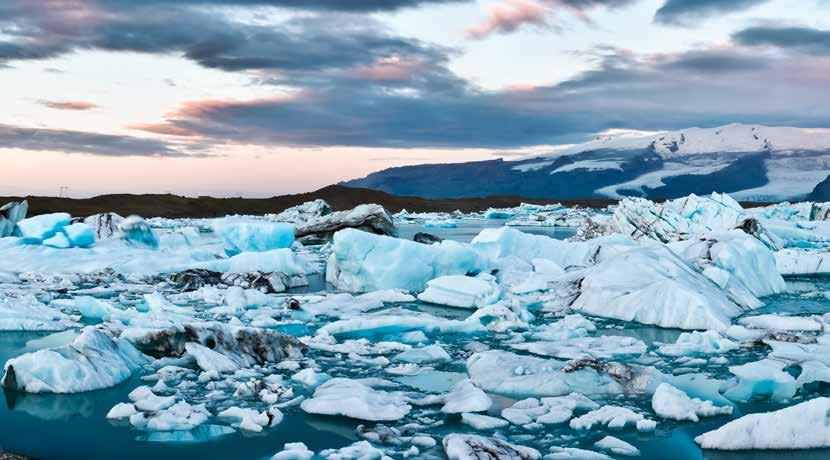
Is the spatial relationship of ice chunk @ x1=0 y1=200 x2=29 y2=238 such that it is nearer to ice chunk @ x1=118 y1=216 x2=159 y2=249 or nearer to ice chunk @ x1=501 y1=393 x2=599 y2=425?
ice chunk @ x1=118 y1=216 x2=159 y2=249

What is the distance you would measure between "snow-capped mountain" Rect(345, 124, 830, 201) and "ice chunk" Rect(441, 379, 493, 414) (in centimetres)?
10153

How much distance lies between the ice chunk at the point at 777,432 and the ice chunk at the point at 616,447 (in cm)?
44

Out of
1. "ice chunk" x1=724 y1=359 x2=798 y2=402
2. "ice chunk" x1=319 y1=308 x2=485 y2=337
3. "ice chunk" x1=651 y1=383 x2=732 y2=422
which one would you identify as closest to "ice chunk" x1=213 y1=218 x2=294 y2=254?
"ice chunk" x1=319 y1=308 x2=485 y2=337

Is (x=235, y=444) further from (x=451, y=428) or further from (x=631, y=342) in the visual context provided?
(x=631, y=342)

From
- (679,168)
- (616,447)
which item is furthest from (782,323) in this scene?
(679,168)

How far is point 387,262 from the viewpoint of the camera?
1173 centimetres

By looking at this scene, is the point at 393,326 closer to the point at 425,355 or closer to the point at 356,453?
the point at 425,355

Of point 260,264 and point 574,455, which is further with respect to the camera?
point 260,264

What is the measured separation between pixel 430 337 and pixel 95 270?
8054mm

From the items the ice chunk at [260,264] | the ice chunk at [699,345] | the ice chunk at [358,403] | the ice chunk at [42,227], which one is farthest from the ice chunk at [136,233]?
the ice chunk at [699,345]

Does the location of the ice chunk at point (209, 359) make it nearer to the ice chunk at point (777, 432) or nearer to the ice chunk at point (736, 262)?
the ice chunk at point (777, 432)

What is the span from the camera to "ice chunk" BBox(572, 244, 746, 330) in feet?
27.0

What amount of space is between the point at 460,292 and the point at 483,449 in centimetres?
627

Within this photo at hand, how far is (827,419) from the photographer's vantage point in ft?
13.7
